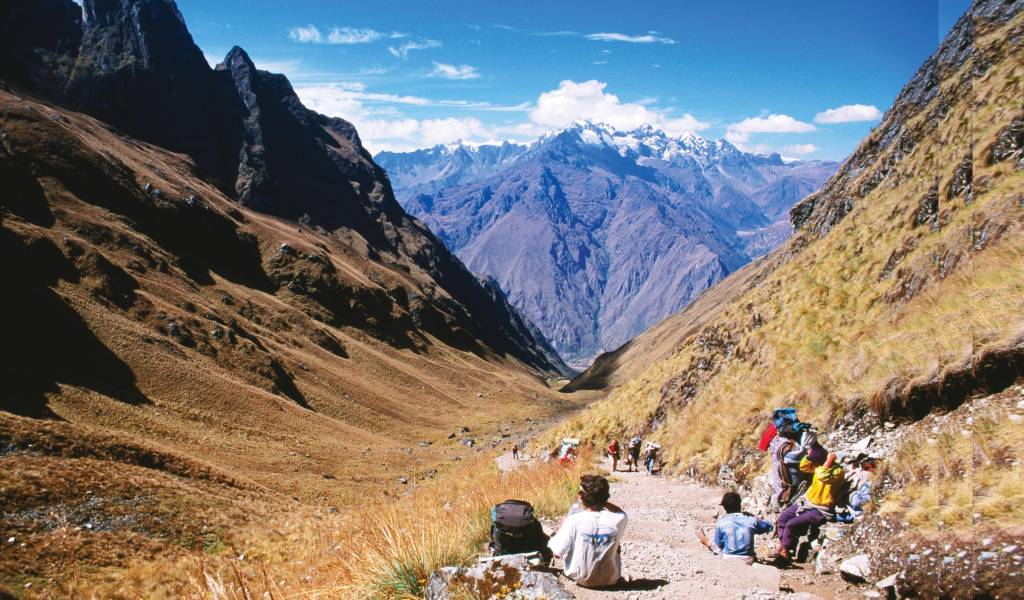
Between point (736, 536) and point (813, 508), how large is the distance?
3.95 feet

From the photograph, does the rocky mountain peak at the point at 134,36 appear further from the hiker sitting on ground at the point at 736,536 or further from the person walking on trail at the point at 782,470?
the hiker sitting on ground at the point at 736,536

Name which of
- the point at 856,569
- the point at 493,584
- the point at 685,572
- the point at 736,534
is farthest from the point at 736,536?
the point at 493,584

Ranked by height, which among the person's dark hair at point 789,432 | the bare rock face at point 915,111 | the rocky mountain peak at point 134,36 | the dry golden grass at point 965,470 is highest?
the rocky mountain peak at point 134,36

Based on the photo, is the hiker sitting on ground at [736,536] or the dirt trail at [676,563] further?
the hiker sitting on ground at [736,536]

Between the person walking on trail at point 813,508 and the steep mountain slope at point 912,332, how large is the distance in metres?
0.72

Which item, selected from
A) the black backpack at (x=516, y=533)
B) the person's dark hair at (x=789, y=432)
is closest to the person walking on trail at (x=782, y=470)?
the person's dark hair at (x=789, y=432)

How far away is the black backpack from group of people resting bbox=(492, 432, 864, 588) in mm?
14

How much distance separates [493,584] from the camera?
5.47 meters

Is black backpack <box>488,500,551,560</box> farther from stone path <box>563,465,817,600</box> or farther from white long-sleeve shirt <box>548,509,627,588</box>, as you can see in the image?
stone path <box>563,465,817,600</box>

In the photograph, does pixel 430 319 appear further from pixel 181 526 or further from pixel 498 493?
pixel 498 493

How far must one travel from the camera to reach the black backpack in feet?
22.7

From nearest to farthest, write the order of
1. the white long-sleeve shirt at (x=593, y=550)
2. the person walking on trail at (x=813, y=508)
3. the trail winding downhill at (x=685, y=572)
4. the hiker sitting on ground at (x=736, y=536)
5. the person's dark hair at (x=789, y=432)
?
the trail winding downhill at (x=685, y=572) → the white long-sleeve shirt at (x=593, y=550) → the person walking on trail at (x=813, y=508) → the hiker sitting on ground at (x=736, y=536) → the person's dark hair at (x=789, y=432)

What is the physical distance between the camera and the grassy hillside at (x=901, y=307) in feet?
28.9

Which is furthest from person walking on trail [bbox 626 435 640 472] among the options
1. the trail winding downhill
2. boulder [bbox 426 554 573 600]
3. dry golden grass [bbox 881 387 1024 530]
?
boulder [bbox 426 554 573 600]
